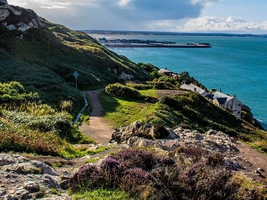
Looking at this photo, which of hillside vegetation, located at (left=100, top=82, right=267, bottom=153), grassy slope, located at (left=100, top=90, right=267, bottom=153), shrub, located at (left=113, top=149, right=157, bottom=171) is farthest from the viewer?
hillside vegetation, located at (left=100, top=82, right=267, bottom=153)

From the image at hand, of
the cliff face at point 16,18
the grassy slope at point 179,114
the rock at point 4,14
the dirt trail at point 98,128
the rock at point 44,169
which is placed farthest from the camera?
the cliff face at point 16,18

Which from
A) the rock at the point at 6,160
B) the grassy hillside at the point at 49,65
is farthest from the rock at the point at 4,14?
the rock at the point at 6,160

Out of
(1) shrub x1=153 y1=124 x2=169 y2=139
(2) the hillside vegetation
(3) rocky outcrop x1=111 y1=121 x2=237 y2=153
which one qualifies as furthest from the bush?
(1) shrub x1=153 y1=124 x2=169 y2=139

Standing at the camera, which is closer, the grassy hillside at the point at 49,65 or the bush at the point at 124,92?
the grassy hillside at the point at 49,65

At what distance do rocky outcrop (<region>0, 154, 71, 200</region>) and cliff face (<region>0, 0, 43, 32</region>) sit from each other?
3896cm

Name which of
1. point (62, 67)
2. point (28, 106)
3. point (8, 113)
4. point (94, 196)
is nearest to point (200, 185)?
point (94, 196)

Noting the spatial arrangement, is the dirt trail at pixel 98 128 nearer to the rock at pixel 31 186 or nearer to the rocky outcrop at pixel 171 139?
the rocky outcrop at pixel 171 139

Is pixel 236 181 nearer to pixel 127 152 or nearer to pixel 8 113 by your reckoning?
pixel 127 152

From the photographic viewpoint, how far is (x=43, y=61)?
120 ft

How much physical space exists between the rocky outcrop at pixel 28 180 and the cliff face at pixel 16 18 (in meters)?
39.0

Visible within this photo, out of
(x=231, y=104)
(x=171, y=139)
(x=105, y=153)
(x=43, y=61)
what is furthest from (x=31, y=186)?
(x=231, y=104)

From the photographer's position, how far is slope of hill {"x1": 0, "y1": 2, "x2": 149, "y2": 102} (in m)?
24.5

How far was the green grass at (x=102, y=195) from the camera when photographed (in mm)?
5922

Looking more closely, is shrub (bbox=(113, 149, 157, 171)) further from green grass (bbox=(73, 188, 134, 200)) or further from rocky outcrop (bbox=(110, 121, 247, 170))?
rocky outcrop (bbox=(110, 121, 247, 170))
